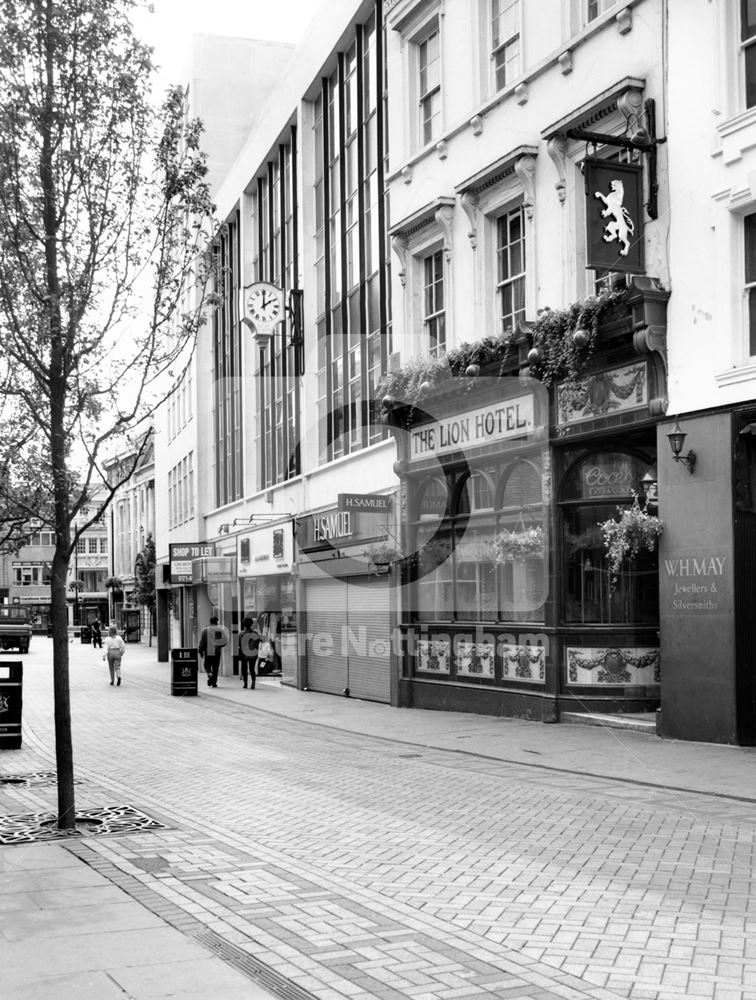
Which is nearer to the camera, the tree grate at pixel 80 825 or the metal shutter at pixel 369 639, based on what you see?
the tree grate at pixel 80 825

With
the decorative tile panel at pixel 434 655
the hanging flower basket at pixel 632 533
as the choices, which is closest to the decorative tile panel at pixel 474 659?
the decorative tile panel at pixel 434 655

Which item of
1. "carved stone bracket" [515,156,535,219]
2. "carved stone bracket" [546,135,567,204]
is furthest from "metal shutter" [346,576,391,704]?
"carved stone bracket" [546,135,567,204]

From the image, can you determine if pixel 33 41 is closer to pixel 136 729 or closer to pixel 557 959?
pixel 557 959

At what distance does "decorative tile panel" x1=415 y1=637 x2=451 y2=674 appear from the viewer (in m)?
21.2

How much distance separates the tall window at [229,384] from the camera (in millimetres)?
40031

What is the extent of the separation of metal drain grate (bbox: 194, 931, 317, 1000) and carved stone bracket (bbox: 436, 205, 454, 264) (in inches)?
647

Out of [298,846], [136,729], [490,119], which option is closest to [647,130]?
→ [490,119]

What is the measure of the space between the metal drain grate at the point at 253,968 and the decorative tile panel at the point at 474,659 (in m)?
13.6

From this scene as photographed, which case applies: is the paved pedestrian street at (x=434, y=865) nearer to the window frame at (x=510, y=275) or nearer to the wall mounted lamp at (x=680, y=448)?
the wall mounted lamp at (x=680, y=448)

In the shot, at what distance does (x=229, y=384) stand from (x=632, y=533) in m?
27.7

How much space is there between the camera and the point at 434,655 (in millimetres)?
21578

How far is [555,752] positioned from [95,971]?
9.62 metres

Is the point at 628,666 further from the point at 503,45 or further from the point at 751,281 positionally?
the point at 503,45

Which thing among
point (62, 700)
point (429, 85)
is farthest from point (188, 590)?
point (62, 700)
